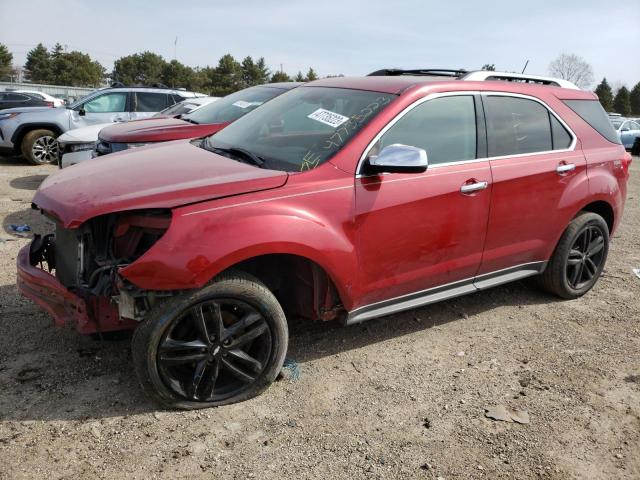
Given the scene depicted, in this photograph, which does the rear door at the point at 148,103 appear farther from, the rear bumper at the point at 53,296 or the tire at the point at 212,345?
the tire at the point at 212,345

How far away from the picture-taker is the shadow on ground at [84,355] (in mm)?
2943

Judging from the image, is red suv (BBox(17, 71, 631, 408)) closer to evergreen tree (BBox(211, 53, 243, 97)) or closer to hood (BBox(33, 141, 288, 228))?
hood (BBox(33, 141, 288, 228))

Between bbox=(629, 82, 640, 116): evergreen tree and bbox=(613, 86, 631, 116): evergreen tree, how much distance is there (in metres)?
1.92

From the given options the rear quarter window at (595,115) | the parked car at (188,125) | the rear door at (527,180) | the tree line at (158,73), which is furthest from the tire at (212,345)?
the tree line at (158,73)

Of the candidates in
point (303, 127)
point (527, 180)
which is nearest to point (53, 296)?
point (303, 127)

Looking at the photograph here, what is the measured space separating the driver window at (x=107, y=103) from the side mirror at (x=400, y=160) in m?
8.88

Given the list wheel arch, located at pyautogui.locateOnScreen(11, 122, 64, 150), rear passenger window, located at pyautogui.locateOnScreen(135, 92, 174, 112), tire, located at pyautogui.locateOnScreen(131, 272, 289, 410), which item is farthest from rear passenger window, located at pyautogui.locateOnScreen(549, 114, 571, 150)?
wheel arch, located at pyautogui.locateOnScreen(11, 122, 64, 150)

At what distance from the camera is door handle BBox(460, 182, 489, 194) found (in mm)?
3584

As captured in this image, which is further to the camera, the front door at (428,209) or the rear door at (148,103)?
the rear door at (148,103)

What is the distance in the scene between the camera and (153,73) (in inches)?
2394

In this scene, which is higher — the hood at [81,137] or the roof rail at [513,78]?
the roof rail at [513,78]

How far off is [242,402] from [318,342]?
0.88 m

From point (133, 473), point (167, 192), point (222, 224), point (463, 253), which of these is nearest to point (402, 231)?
point (463, 253)

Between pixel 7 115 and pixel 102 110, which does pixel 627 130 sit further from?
pixel 7 115
